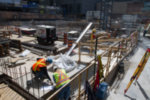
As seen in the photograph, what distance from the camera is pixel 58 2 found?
185 ft

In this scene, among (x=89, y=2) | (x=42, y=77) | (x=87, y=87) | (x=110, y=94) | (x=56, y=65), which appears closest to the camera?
(x=87, y=87)

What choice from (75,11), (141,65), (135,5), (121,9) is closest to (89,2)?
(75,11)

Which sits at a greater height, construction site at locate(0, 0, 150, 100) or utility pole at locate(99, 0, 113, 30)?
utility pole at locate(99, 0, 113, 30)

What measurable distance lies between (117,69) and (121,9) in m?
47.8

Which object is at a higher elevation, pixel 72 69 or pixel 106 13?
pixel 106 13

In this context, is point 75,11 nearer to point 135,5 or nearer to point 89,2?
point 89,2

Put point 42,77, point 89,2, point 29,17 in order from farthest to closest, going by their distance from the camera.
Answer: point 89,2
point 29,17
point 42,77

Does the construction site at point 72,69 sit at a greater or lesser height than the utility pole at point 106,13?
lesser

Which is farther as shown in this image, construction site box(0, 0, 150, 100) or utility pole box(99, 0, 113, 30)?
utility pole box(99, 0, 113, 30)

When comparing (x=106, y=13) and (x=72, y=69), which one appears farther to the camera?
(x=106, y=13)

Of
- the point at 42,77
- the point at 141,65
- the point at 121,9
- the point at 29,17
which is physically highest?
the point at 121,9

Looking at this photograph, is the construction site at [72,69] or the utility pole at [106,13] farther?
the utility pole at [106,13]

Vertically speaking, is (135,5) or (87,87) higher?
(135,5)

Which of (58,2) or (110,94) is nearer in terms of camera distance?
(110,94)
